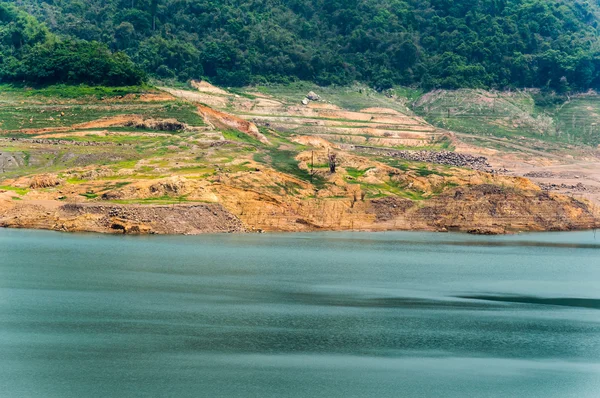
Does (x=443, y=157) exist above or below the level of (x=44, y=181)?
above

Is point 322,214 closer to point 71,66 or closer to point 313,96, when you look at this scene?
point 71,66

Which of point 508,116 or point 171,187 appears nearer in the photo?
point 171,187

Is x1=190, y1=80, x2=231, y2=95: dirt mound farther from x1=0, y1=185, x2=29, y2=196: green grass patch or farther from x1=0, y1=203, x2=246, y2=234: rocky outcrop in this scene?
x1=0, y1=203, x2=246, y2=234: rocky outcrop

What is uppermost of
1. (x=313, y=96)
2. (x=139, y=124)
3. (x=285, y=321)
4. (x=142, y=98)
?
(x=313, y=96)

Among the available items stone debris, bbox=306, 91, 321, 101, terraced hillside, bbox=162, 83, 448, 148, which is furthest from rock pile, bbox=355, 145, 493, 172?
stone debris, bbox=306, 91, 321, 101

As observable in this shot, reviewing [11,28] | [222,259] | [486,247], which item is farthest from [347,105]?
[222,259]

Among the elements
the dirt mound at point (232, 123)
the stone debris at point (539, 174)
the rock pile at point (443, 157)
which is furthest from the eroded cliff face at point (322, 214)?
the dirt mound at point (232, 123)

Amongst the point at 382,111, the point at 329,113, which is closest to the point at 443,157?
the point at 329,113
